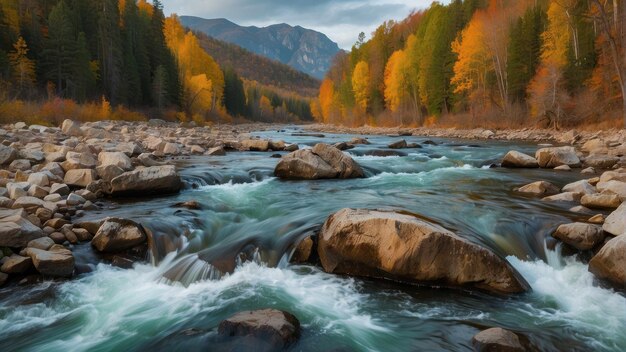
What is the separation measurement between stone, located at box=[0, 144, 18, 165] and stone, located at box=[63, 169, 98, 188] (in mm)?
2083

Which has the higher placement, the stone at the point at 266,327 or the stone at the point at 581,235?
the stone at the point at 581,235

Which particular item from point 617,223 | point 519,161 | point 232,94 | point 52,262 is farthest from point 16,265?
point 232,94

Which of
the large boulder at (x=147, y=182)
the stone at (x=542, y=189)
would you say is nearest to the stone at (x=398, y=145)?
the stone at (x=542, y=189)

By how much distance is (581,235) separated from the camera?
19.3 ft

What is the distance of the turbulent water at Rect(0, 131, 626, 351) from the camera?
4.11m

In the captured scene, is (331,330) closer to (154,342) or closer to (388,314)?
(388,314)

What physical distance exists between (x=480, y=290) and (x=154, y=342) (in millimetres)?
3832

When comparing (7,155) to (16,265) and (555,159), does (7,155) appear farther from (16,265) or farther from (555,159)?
(555,159)

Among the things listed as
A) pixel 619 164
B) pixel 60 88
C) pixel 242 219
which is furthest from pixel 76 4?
pixel 619 164

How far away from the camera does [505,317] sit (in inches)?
173

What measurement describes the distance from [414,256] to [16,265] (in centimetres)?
512

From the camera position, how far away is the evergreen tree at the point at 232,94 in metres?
76.9

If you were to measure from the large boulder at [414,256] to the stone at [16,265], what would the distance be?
13.1 ft

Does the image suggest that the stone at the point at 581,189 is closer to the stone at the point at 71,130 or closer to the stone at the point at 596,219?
the stone at the point at 596,219
